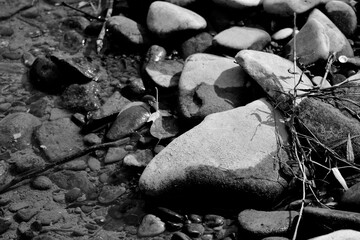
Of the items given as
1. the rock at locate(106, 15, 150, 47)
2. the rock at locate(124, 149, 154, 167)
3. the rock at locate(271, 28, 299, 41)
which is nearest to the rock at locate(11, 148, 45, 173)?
the rock at locate(124, 149, 154, 167)

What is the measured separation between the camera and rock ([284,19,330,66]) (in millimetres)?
4363

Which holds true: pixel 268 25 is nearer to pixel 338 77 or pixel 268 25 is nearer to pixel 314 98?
pixel 338 77

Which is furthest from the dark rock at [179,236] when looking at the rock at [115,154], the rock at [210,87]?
the rock at [210,87]

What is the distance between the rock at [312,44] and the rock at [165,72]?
905mm

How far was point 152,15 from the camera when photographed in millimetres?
4875

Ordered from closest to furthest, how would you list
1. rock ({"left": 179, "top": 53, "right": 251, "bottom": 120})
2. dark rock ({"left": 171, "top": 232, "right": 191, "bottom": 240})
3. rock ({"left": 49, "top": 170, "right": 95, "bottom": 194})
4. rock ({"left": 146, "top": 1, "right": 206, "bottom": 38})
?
dark rock ({"left": 171, "top": 232, "right": 191, "bottom": 240}), rock ({"left": 49, "top": 170, "right": 95, "bottom": 194}), rock ({"left": 179, "top": 53, "right": 251, "bottom": 120}), rock ({"left": 146, "top": 1, "right": 206, "bottom": 38})

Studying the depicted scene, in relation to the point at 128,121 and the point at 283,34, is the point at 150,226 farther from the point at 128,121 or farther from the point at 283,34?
the point at 283,34

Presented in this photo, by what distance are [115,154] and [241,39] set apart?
57.2 inches

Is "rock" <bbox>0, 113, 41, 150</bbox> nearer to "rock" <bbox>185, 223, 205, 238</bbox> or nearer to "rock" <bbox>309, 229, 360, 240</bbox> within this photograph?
"rock" <bbox>185, 223, 205, 238</bbox>

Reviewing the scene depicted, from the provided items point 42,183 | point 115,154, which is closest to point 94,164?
point 115,154

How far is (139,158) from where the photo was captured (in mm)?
3900

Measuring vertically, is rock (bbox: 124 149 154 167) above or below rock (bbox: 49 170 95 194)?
above

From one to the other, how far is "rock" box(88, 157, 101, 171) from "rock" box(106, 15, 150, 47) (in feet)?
4.34

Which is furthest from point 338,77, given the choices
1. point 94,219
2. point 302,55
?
point 94,219
